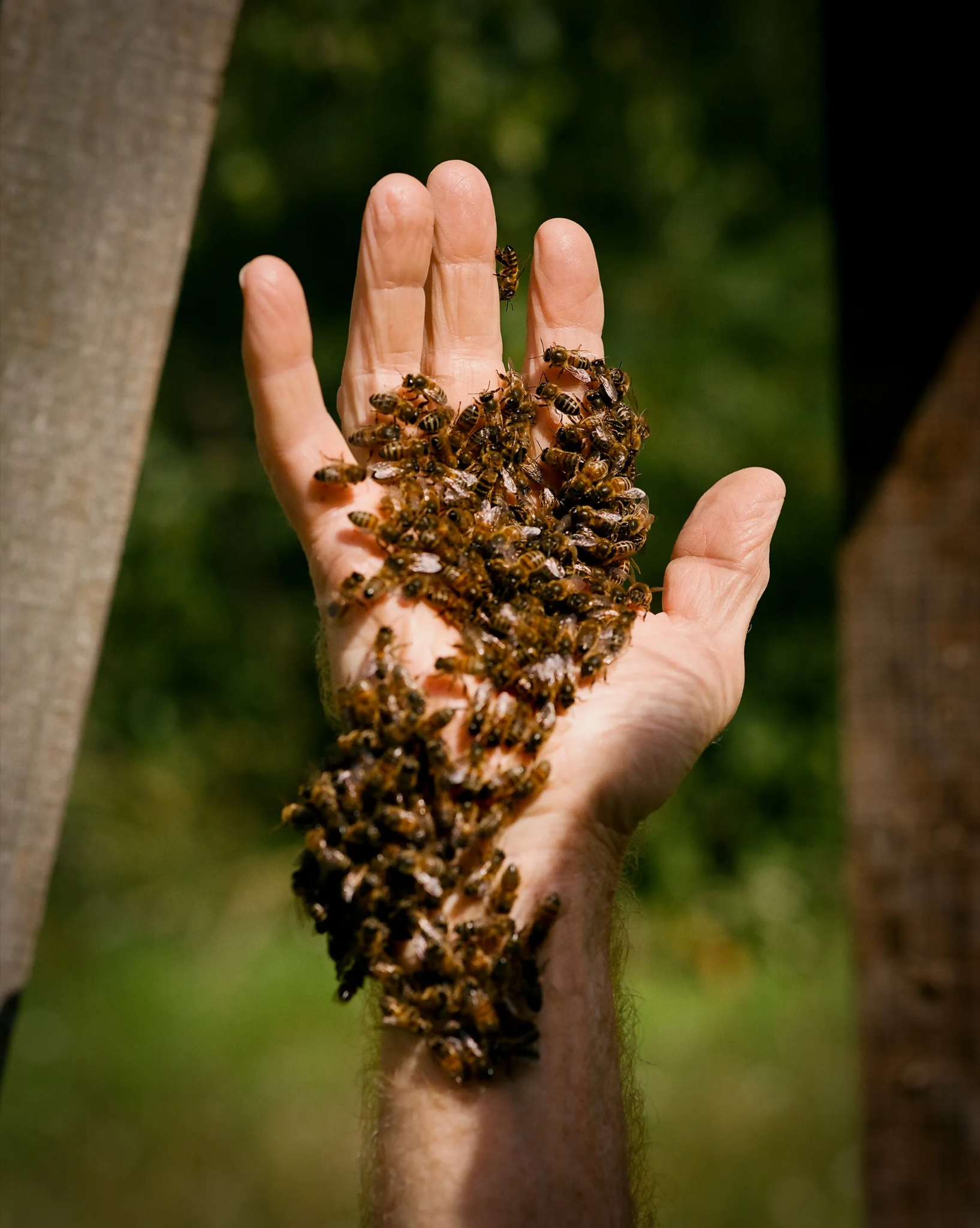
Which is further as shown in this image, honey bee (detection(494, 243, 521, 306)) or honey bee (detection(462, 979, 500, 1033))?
honey bee (detection(494, 243, 521, 306))

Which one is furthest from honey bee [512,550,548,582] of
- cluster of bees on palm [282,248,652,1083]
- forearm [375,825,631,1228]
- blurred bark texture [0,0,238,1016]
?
blurred bark texture [0,0,238,1016]

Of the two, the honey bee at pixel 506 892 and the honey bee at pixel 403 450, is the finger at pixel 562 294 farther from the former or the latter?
the honey bee at pixel 506 892

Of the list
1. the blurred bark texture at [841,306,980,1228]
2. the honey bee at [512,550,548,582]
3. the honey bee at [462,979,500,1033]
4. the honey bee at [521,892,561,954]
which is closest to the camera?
the honey bee at [462,979,500,1033]

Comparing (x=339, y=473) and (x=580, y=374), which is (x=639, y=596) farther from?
(x=339, y=473)

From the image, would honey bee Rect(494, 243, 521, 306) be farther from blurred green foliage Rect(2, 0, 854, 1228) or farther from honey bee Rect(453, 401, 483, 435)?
blurred green foliage Rect(2, 0, 854, 1228)

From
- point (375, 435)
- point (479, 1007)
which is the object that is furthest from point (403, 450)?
point (479, 1007)

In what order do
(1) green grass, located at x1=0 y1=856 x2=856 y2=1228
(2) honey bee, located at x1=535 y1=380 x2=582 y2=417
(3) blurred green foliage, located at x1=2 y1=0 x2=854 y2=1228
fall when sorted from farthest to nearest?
(3) blurred green foliage, located at x1=2 y1=0 x2=854 y2=1228
(1) green grass, located at x1=0 y1=856 x2=856 y2=1228
(2) honey bee, located at x1=535 y1=380 x2=582 y2=417

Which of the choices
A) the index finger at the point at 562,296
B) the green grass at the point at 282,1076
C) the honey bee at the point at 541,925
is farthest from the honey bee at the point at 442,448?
the green grass at the point at 282,1076

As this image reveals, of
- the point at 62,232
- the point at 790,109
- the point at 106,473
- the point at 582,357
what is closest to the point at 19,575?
the point at 106,473
